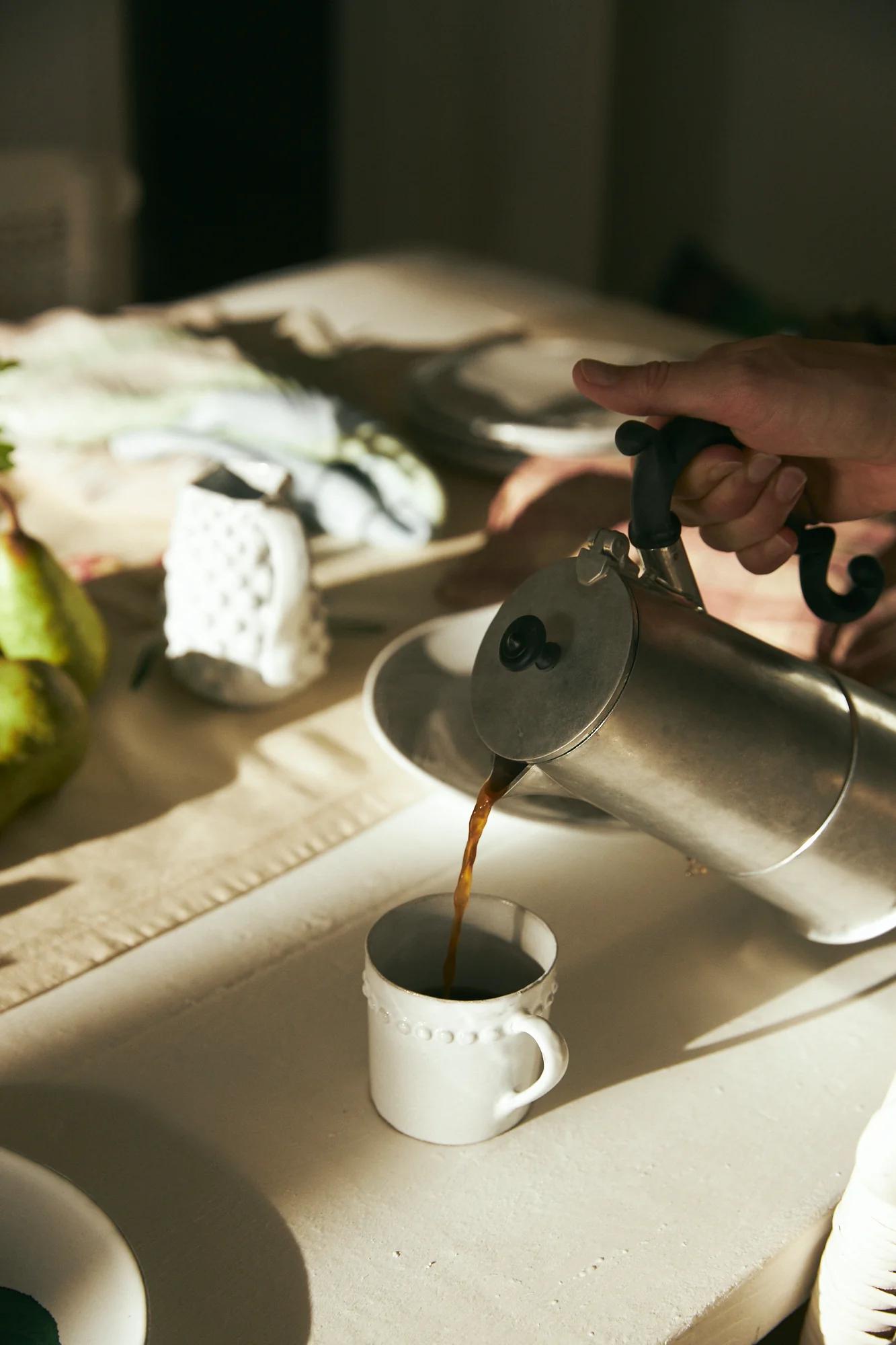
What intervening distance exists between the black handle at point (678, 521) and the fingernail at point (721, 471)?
10 millimetres

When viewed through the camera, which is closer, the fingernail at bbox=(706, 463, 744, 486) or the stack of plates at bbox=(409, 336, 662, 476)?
the fingernail at bbox=(706, 463, 744, 486)

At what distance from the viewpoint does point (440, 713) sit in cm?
75

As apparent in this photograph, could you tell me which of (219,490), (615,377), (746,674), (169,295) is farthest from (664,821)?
(169,295)

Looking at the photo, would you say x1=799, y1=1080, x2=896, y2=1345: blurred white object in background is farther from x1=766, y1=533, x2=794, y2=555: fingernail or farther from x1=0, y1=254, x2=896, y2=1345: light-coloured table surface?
x1=766, y1=533, x2=794, y2=555: fingernail

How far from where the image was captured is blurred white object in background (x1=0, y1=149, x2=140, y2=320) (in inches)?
63.0

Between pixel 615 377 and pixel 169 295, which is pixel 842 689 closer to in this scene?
pixel 615 377

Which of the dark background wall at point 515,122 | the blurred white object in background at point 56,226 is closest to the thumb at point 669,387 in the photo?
the blurred white object in background at point 56,226

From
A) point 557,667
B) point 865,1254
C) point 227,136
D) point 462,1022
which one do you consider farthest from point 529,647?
point 227,136

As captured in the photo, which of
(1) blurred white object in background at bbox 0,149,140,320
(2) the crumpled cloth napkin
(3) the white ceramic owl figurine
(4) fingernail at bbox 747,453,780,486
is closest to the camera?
(4) fingernail at bbox 747,453,780,486

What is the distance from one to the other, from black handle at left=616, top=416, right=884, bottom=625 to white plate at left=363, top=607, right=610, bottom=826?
0.51 feet

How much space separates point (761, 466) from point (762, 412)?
0.09 feet

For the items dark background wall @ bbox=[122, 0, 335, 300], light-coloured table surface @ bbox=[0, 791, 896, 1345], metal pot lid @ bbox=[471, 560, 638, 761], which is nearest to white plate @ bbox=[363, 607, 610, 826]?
light-coloured table surface @ bbox=[0, 791, 896, 1345]

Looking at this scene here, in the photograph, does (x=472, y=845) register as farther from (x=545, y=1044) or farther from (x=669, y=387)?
→ (x=669, y=387)

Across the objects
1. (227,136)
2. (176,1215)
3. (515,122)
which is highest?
(515,122)
